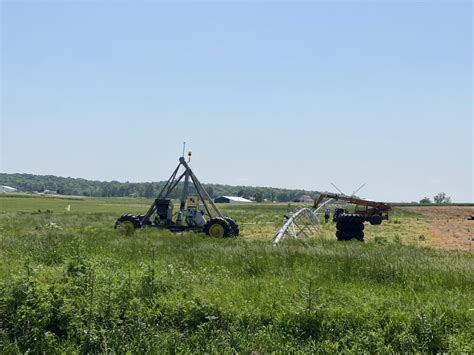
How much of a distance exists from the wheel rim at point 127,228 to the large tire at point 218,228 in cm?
299

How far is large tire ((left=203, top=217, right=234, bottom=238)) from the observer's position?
→ 1994 centimetres

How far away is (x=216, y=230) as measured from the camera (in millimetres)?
20094

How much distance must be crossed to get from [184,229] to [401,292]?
45.4ft

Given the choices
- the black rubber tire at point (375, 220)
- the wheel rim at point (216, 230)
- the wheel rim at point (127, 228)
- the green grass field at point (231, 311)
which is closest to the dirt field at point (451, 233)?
the black rubber tire at point (375, 220)

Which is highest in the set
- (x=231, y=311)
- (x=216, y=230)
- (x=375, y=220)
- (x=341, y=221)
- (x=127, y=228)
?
(x=341, y=221)

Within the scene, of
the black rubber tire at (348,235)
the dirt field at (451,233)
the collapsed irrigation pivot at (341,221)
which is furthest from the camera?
the black rubber tire at (348,235)

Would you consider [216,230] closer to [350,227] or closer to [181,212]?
[181,212]

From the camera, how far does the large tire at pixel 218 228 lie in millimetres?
19938

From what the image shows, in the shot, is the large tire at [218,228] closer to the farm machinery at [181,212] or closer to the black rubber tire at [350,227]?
the farm machinery at [181,212]

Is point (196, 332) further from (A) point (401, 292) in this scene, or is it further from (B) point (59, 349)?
(A) point (401, 292)

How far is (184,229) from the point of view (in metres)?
21.4

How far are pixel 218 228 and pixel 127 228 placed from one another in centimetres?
359

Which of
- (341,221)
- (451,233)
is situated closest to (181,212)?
(341,221)

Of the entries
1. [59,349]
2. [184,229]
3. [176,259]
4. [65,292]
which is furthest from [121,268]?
[184,229]
